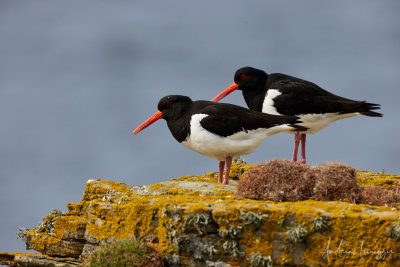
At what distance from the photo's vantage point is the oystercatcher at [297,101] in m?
13.7

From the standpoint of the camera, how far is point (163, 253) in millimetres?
8359

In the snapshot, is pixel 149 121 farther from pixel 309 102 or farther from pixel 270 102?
pixel 309 102

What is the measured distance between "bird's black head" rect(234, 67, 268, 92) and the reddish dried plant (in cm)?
537

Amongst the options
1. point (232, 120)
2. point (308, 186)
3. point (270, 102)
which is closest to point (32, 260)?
point (232, 120)

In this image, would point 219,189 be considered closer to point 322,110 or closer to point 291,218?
point 291,218

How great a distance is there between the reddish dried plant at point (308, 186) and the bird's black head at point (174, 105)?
317 cm

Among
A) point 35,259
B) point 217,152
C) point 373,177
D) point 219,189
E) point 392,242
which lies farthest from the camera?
point 373,177

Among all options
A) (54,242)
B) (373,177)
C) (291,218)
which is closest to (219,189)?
(291,218)

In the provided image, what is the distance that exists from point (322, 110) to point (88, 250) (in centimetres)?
746

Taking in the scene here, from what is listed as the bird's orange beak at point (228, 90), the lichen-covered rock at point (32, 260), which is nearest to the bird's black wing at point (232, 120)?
the bird's orange beak at point (228, 90)

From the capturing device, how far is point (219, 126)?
11172mm

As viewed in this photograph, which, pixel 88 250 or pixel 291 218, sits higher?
pixel 291 218

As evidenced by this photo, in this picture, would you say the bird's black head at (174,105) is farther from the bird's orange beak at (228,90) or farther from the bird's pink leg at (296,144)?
the bird's pink leg at (296,144)

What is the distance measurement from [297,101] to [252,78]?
5.18 ft
